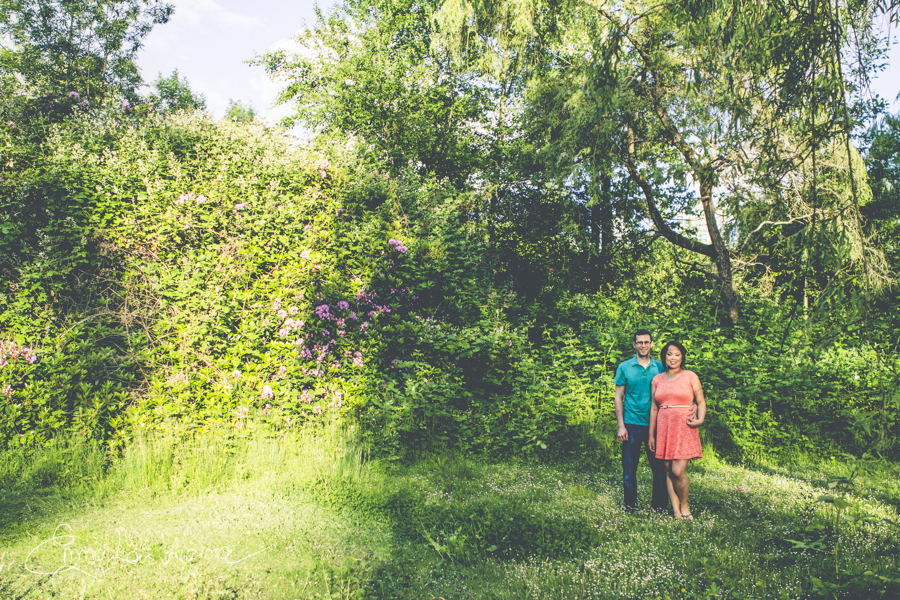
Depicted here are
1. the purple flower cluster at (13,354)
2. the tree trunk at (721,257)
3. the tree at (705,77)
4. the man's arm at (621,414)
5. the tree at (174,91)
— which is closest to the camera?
the tree at (705,77)

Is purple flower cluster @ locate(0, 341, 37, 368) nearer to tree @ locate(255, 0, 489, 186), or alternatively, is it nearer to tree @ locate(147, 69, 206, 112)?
tree @ locate(255, 0, 489, 186)

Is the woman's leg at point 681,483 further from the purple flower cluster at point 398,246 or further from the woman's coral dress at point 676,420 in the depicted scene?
the purple flower cluster at point 398,246

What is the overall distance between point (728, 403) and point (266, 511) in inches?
244

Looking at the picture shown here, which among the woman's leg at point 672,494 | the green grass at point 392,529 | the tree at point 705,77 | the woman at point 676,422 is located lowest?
the green grass at point 392,529

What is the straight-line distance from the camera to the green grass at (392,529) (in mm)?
3346

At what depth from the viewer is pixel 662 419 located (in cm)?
495

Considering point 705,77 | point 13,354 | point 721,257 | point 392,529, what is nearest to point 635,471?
point 392,529

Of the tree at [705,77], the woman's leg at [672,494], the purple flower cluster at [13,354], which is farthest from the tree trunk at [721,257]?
the purple flower cluster at [13,354]

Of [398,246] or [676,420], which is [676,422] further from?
[398,246]

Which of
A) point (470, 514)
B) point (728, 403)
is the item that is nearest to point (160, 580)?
point (470, 514)

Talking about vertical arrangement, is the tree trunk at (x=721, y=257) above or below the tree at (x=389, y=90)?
below

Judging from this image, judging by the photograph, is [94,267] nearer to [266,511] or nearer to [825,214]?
[266,511]

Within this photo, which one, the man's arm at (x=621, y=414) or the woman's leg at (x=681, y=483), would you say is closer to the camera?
the woman's leg at (x=681, y=483)

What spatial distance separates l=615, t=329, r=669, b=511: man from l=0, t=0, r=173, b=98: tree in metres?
24.8
